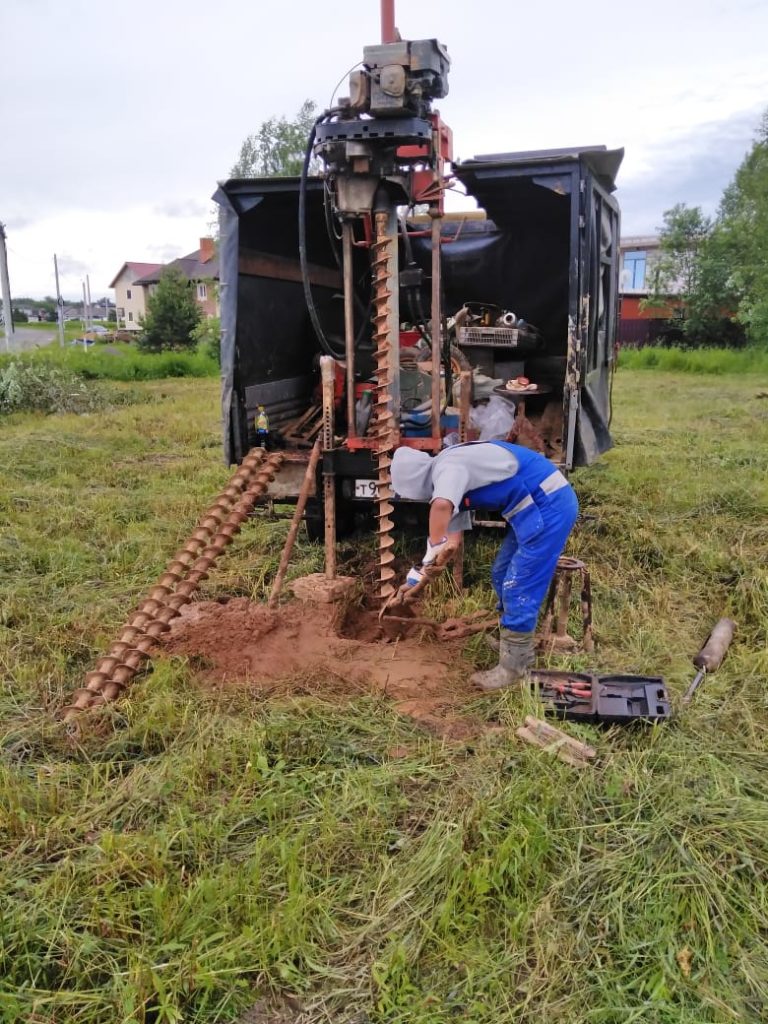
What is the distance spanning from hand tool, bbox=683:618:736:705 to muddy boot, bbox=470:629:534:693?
2.41 feet

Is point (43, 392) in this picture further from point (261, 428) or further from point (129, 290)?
point (129, 290)

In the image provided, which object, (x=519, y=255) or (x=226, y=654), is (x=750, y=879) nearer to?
(x=226, y=654)

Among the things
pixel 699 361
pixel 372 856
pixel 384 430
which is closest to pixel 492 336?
pixel 384 430

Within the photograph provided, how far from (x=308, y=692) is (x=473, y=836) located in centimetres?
127

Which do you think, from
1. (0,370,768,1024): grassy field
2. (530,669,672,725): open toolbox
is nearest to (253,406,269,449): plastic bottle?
(0,370,768,1024): grassy field

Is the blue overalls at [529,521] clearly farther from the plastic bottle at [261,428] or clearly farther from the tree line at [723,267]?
the tree line at [723,267]

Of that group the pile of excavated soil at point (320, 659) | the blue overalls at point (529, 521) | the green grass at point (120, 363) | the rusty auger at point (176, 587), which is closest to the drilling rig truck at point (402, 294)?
the rusty auger at point (176, 587)

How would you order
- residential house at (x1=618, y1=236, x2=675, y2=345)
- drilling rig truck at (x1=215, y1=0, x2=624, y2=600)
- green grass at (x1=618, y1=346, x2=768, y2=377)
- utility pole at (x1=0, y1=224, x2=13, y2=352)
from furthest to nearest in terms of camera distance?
residential house at (x1=618, y1=236, x2=675, y2=345) < green grass at (x1=618, y1=346, x2=768, y2=377) < utility pole at (x1=0, y1=224, x2=13, y2=352) < drilling rig truck at (x1=215, y1=0, x2=624, y2=600)

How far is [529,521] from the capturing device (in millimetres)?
3963

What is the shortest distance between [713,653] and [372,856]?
228cm

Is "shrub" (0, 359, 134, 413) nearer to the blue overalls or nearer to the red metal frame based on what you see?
the red metal frame

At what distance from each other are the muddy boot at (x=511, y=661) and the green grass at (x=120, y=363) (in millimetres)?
14436

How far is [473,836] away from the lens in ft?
9.30

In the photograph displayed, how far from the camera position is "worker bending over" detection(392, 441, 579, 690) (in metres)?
3.92
